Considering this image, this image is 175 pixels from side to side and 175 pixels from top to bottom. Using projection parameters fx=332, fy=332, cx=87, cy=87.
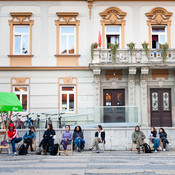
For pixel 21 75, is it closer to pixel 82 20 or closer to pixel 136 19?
pixel 82 20

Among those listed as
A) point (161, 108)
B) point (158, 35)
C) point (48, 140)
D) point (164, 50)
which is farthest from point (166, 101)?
point (48, 140)

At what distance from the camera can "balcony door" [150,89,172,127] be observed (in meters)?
20.7

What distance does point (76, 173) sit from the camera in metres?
8.74

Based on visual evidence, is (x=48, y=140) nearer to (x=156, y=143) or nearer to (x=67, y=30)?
(x=156, y=143)

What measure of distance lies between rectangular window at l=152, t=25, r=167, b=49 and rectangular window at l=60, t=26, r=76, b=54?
5.09 metres

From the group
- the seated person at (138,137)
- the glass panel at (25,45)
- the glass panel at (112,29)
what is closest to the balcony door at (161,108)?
the glass panel at (112,29)

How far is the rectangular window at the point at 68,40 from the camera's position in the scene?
21.1m

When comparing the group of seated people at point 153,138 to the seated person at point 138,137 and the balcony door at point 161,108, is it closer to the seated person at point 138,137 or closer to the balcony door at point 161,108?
the seated person at point 138,137

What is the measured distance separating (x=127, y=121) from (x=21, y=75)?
7.46m

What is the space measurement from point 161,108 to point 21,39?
986 cm

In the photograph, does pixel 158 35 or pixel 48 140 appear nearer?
pixel 48 140

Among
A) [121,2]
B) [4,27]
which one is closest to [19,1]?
[4,27]

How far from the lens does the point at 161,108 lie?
68.2 ft

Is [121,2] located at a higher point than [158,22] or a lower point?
higher
